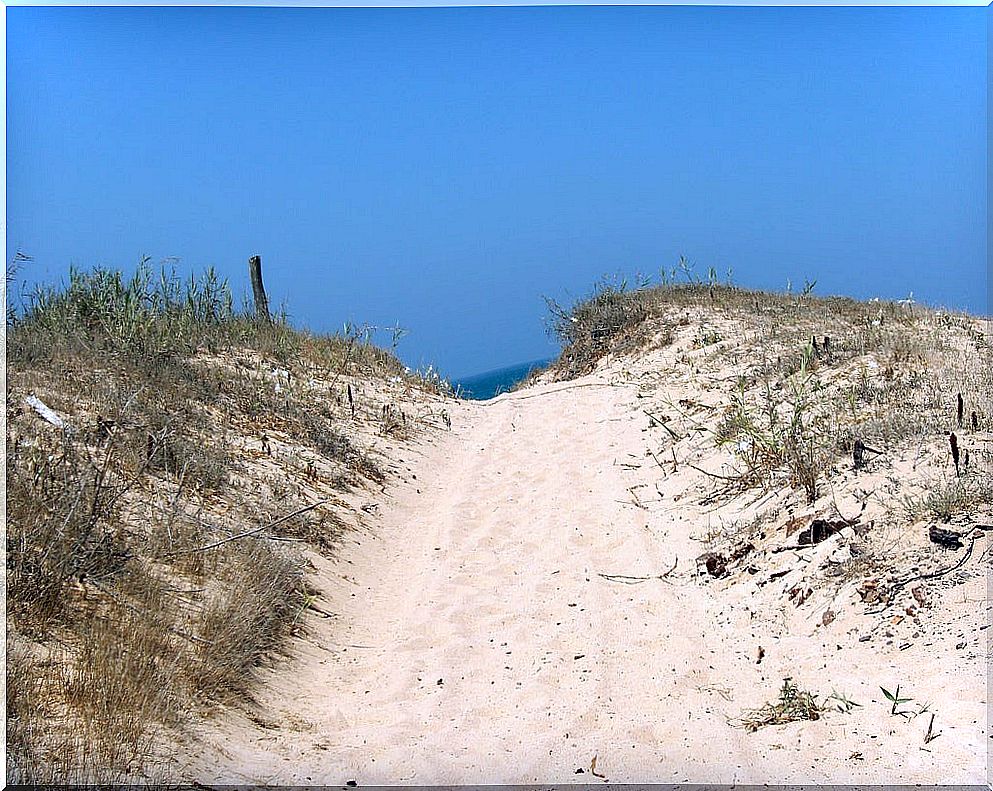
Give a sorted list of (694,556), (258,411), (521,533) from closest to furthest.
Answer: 1. (694,556)
2. (521,533)
3. (258,411)

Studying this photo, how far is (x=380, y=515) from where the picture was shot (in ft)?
21.9

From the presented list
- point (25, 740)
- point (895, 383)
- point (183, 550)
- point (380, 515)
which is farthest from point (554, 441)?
point (25, 740)

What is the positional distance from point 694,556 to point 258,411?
4.13 meters

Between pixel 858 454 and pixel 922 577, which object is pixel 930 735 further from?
pixel 858 454

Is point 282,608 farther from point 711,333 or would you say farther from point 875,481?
point 711,333

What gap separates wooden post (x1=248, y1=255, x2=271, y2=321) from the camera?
11281mm

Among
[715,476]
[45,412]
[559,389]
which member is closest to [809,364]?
[715,476]

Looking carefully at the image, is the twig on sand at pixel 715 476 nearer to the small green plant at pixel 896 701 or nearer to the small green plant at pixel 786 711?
the small green plant at pixel 786 711

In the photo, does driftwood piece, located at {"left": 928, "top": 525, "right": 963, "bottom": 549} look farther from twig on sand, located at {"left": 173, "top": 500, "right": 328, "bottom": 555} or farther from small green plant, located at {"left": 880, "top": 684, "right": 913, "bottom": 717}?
twig on sand, located at {"left": 173, "top": 500, "right": 328, "bottom": 555}

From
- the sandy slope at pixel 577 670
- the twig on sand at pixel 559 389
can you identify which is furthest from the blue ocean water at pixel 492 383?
the sandy slope at pixel 577 670

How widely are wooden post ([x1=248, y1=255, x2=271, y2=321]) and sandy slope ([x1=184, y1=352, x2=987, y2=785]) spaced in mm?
5501

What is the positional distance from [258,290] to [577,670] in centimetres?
896

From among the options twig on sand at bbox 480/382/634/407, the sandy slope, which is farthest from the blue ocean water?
the sandy slope

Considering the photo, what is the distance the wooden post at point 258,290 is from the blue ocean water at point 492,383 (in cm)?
253
